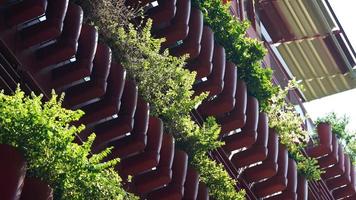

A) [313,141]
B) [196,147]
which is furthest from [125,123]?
[313,141]

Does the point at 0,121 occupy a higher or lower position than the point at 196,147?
lower

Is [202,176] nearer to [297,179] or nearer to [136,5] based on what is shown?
[136,5]

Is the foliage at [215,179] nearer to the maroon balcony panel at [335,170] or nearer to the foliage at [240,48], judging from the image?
the foliage at [240,48]

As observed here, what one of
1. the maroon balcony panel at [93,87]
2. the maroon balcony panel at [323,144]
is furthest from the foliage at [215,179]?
the maroon balcony panel at [323,144]

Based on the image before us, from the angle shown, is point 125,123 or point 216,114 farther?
point 216,114

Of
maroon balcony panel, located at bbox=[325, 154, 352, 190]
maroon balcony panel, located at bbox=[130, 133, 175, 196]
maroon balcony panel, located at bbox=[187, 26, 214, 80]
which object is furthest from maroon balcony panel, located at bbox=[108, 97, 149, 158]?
maroon balcony panel, located at bbox=[325, 154, 352, 190]

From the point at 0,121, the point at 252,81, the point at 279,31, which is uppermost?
the point at 279,31

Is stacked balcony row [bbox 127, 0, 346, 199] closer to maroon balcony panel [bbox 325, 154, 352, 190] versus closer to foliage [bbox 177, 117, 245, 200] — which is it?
foliage [bbox 177, 117, 245, 200]

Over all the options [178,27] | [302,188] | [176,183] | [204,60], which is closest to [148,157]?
[176,183]
